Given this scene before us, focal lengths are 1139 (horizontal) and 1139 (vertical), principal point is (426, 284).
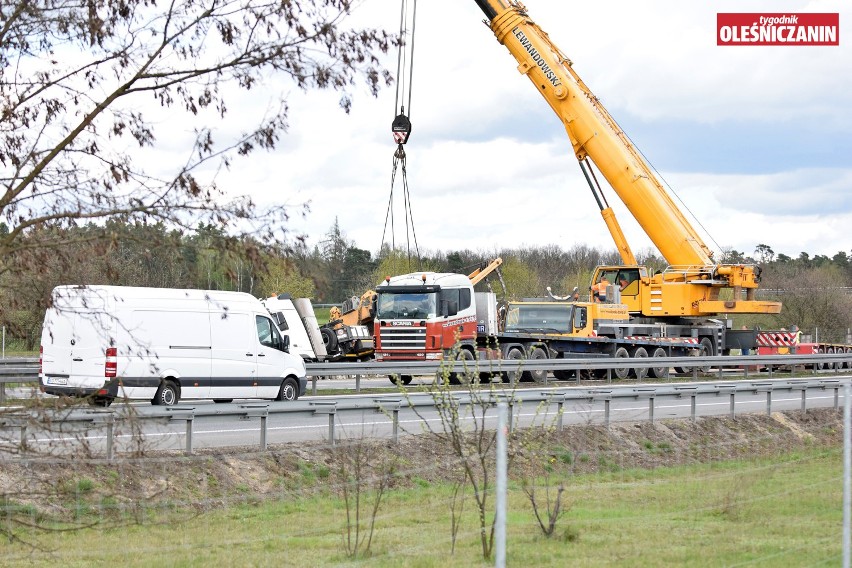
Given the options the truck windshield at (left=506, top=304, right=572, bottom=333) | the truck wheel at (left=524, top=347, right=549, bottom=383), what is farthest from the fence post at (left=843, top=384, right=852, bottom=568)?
the truck windshield at (left=506, top=304, right=572, bottom=333)

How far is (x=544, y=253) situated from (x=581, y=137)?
240 feet

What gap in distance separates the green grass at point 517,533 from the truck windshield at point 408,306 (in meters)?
18.9

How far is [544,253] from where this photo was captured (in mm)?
107125

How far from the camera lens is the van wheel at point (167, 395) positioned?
65.9 feet

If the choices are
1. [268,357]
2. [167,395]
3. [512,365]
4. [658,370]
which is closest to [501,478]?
[167,395]

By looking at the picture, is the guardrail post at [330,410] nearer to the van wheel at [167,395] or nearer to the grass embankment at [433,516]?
the grass embankment at [433,516]

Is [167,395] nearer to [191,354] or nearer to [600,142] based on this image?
[191,354]

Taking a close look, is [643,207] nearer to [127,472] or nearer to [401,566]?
[127,472]

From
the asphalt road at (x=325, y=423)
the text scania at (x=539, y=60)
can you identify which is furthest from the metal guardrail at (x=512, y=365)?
the text scania at (x=539, y=60)

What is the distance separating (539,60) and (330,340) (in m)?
11.2

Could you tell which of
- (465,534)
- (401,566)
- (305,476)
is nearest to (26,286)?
(401,566)

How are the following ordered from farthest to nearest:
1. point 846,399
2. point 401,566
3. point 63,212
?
point 401,566 < point 846,399 < point 63,212

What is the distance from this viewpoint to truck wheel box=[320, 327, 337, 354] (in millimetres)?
37250

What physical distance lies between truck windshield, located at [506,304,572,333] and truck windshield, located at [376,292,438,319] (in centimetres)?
397
